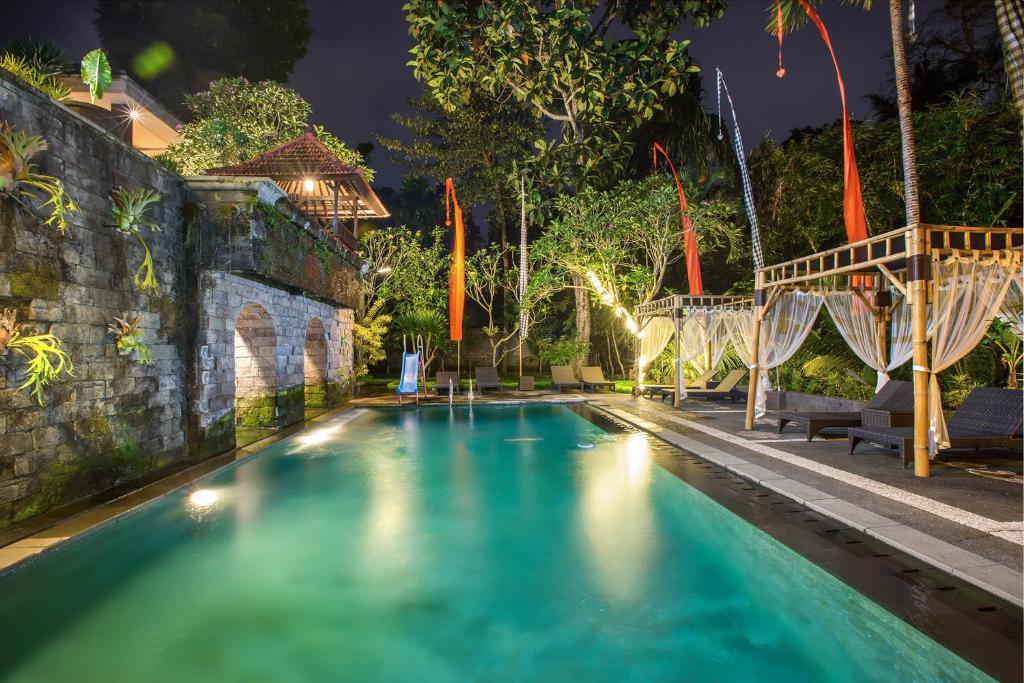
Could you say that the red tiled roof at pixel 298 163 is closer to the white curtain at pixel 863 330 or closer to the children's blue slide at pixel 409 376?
the children's blue slide at pixel 409 376

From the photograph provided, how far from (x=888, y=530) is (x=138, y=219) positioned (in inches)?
302

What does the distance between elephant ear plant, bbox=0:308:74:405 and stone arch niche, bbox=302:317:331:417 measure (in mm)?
8723

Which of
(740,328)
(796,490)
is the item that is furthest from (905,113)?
(796,490)

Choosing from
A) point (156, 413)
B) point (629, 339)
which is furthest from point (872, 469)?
point (629, 339)

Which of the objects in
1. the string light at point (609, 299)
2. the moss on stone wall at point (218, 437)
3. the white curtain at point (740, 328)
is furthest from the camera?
the string light at point (609, 299)

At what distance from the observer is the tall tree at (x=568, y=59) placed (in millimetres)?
5129

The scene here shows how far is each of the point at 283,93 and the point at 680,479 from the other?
16.7 m

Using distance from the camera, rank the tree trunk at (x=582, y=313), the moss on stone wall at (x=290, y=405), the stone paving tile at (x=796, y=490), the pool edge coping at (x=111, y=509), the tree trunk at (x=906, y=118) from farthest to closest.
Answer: the tree trunk at (x=582, y=313) → the moss on stone wall at (x=290, y=405) → the tree trunk at (x=906, y=118) → the stone paving tile at (x=796, y=490) → the pool edge coping at (x=111, y=509)

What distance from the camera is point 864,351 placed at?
8977mm

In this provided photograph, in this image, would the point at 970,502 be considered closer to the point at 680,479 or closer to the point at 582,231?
the point at 680,479

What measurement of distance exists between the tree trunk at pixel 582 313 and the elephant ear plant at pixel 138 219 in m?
14.3

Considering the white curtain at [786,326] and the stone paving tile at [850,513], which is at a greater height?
the white curtain at [786,326]

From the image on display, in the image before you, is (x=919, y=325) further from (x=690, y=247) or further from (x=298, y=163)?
(x=298, y=163)

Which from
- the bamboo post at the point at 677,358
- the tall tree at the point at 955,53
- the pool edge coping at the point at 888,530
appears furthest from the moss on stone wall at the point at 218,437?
the tall tree at the point at 955,53
